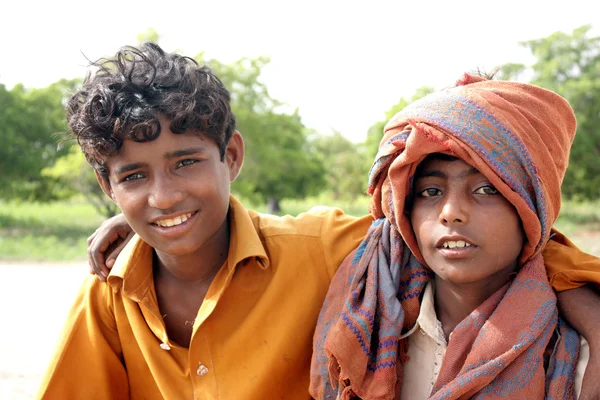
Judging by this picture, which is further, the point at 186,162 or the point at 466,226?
the point at 186,162

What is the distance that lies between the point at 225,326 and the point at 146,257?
0.45 m

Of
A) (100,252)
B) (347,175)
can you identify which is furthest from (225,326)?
(347,175)

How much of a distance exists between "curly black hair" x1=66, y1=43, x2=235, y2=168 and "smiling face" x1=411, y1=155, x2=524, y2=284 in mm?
917

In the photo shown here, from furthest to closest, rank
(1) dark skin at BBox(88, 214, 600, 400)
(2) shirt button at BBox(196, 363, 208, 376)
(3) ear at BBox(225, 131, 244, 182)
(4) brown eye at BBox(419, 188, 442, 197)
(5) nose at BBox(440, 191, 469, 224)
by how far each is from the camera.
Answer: (3) ear at BBox(225, 131, 244, 182) < (2) shirt button at BBox(196, 363, 208, 376) < (4) brown eye at BBox(419, 188, 442, 197) < (5) nose at BBox(440, 191, 469, 224) < (1) dark skin at BBox(88, 214, 600, 400)

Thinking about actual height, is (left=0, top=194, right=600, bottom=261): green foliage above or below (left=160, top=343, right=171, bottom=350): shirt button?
below

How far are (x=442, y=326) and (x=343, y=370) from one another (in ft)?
1.20

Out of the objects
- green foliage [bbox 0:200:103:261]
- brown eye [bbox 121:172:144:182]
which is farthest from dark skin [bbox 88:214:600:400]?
green foliage [bbox 0:200:103:261]

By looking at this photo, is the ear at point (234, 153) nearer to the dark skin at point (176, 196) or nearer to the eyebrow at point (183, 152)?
the dark skin at point (176, 196)

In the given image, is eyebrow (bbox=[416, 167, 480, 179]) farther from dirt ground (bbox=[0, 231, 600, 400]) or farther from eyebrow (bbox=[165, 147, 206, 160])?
dirt ground (bbox=[0, 231, 600, 400])

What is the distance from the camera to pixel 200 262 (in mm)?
2387

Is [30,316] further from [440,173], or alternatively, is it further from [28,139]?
[28,139]

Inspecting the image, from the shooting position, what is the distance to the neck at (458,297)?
1.92m

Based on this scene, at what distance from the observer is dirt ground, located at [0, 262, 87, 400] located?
5055mm

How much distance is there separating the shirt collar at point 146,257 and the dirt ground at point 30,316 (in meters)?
1.00
